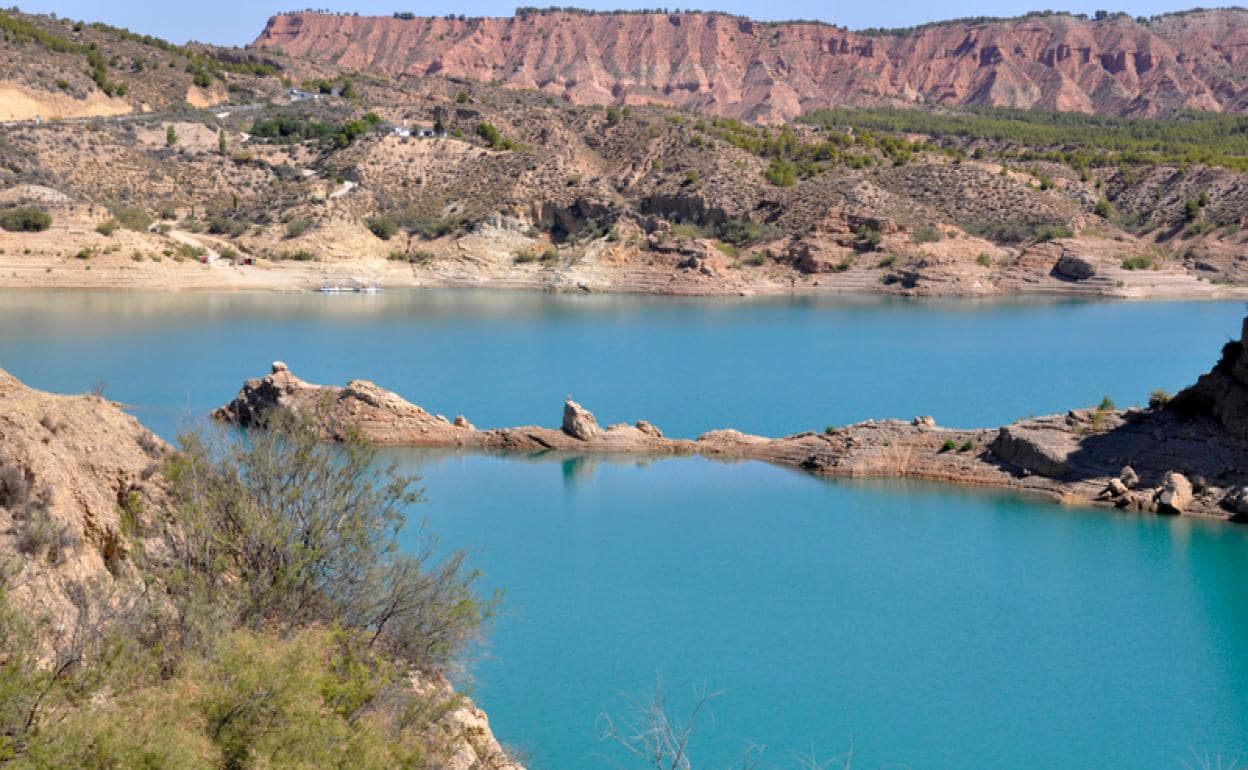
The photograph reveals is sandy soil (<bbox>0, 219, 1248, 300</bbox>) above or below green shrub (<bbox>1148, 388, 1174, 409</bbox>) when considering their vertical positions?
below

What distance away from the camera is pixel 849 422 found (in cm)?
3609

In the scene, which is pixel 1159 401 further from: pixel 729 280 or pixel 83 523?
pixel 729 280

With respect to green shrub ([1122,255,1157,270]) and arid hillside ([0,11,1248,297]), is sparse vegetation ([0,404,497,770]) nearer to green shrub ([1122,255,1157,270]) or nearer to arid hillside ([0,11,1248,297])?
arid hillside ([0,11,1248,297])

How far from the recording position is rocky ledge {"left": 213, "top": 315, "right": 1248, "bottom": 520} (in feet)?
89.5

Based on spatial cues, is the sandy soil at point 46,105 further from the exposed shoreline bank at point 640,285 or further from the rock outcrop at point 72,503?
the rock outcrop at point 72,503

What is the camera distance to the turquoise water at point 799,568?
16.3m

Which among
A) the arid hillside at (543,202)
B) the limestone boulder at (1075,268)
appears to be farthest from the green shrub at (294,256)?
the limestone boulder at (1075,268)

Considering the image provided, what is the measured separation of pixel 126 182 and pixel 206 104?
72.8ft

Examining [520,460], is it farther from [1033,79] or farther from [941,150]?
[1033,79]

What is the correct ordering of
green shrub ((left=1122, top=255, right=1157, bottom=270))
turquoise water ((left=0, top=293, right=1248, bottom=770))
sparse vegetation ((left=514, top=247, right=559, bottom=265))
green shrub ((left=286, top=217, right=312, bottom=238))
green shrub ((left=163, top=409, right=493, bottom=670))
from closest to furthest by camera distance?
green shrub ((left=163, top=409, right=493, bottom=670))
turquoise water ((left=0, top=293, right=1248, bottom=770))
green shrub ((left=286, top=217, right=312, bottom=238))
green shrub ((left=1122, top=255, right=1157, bottom=270))
sparse vegetation ((left=514, top=247, right=559, bottom=265))

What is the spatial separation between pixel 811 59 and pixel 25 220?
469ft

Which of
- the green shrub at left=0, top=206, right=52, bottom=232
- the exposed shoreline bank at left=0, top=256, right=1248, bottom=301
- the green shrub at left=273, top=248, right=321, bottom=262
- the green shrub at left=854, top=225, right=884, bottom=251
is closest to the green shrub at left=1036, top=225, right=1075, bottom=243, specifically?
the exposed shoreline bank at left=0, top=256, right=1248, bottom=301

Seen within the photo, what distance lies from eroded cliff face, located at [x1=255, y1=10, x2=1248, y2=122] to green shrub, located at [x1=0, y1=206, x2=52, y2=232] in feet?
376

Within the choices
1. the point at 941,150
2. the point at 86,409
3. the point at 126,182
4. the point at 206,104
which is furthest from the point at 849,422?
the point at 206,104
